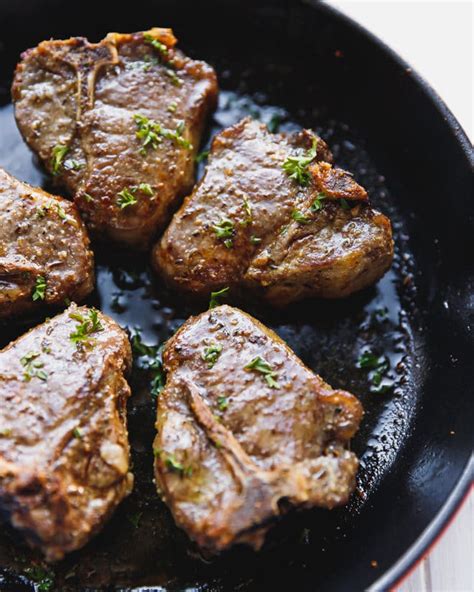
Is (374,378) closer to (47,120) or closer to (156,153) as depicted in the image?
(156,153)

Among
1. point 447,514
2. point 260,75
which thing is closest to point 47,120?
point 260,75

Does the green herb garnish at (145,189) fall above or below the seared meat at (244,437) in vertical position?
above

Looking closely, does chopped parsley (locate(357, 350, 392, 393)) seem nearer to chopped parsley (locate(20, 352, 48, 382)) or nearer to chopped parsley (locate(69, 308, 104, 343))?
chopped parsley (locate(69, 308, 104, 343))

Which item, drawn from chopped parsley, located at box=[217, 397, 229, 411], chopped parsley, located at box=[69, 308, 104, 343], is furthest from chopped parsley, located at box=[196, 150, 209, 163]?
chopped parsley, located at box=[217, 397, 229, 411]

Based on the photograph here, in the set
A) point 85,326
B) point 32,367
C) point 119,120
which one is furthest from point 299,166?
point 32,367

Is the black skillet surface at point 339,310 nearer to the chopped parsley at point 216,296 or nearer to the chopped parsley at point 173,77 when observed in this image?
the chopped parsley at point 216,296

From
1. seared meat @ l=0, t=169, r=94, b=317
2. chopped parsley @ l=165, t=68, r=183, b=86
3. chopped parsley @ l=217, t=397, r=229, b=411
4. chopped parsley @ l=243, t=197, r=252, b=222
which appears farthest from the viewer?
chopped parsley @ l=165, t=68, r=183, b=86

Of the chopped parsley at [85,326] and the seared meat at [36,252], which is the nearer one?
the chopped parsley at [85,326]

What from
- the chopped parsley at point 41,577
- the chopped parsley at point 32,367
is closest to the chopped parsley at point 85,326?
the chopped parsley at point 32,367

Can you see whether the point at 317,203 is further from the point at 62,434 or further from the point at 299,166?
the point at 62,434
